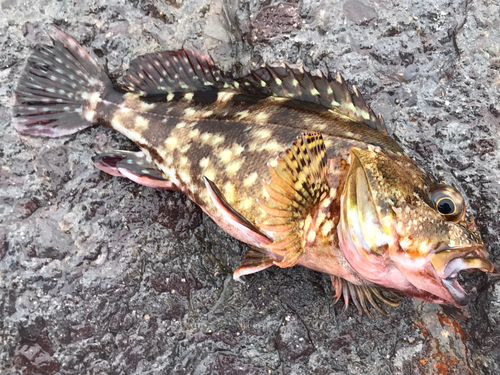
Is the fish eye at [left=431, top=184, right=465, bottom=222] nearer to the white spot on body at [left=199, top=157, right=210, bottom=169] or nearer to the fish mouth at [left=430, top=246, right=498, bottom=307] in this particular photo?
the fish mouth at [left=430, top=246, right=498, bottom=307]

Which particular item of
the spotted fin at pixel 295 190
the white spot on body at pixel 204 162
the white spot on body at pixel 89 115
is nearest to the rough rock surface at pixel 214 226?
the white spot on body at pixel 89 115

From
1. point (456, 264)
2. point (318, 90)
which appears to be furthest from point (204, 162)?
point (456, 264)

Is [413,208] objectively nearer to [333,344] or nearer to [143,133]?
[333,344]

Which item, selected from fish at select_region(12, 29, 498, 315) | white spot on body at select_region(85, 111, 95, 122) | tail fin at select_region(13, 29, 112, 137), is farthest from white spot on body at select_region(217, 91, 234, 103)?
white spot on body at select_region(85, 111, 95, 122)

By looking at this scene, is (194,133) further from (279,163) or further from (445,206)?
(445,206)

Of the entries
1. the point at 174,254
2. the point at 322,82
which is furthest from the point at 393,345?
the point at 322,82

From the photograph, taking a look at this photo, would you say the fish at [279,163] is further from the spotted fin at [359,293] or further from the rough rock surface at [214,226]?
the rough rock surface at [214,226]
